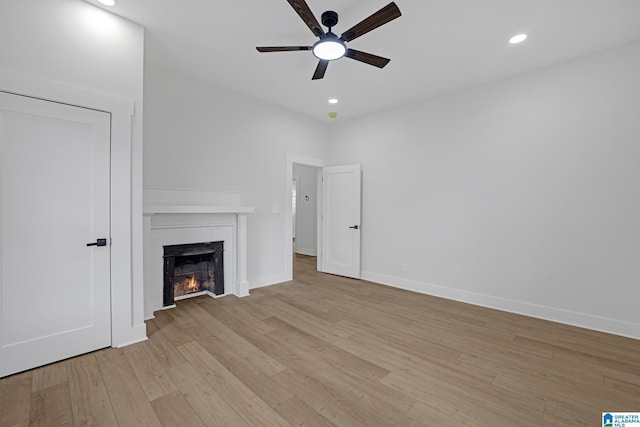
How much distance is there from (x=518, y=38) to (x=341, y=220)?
11.7ft

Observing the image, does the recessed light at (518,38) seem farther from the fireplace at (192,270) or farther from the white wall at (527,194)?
the fireplace at (192,270)

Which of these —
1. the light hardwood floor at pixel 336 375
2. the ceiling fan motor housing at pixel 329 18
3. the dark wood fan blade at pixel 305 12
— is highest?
the ceiling fan motor housing at pixel 329 18

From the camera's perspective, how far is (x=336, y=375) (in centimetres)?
213

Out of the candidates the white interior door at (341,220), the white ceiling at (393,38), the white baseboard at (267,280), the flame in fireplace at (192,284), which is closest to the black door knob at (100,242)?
the flame in fireplace at (192,284)

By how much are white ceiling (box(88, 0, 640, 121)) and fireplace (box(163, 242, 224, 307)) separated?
7.77 ft

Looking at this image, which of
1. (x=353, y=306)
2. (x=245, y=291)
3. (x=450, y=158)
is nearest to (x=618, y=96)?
(x=450, y=158)

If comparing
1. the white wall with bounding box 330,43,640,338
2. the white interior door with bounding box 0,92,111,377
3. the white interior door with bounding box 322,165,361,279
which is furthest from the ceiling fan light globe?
the white interior door with bounding box 322,165,361,279

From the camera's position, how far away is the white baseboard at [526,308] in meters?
2.90

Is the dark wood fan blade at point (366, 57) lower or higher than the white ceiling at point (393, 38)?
lower

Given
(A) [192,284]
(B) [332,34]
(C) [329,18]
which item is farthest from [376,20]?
(A) [192,284]

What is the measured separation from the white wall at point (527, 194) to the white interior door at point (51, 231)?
3.96 metres

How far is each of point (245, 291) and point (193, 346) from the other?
4.68 feet

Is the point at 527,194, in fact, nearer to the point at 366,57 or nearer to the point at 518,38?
the point at 518,38

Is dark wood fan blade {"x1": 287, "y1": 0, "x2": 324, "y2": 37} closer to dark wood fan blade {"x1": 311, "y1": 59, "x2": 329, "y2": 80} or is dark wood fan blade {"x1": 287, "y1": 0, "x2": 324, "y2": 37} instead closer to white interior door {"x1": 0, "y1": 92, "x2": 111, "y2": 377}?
dark wood fan blade {"x1": 311, "y1": 59, "x2": 329, "y2": 80}
